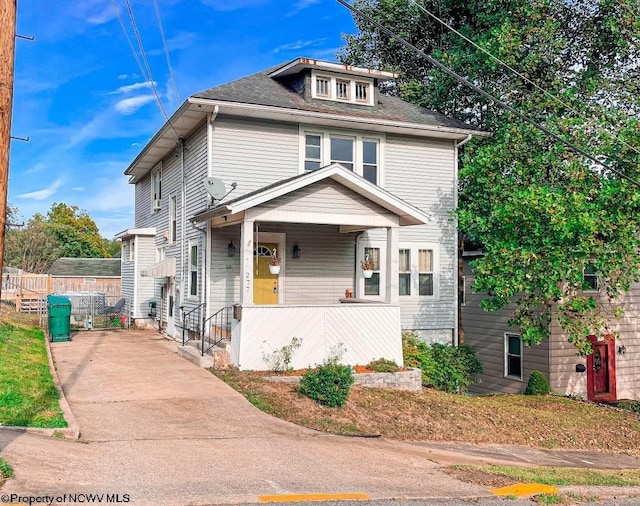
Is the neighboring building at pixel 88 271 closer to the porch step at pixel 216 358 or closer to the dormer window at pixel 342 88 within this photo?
the dormer window at pixel 342 88

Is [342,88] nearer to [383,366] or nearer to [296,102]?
[296,102]

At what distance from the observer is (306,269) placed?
53.7 feet

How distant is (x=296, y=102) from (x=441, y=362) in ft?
26.9

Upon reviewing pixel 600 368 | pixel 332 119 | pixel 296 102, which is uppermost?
pixel 296 102

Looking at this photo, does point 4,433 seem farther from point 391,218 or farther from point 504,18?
point 504,18

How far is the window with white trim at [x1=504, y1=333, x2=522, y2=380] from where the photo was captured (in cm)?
1846

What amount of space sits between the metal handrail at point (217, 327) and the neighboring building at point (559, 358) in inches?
298

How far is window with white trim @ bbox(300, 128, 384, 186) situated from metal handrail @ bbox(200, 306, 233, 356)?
175 inches

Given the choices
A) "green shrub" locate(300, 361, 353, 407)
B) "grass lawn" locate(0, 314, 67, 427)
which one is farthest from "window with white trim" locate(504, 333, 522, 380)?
"grass lawn" locate(0, 314, 67, 427)

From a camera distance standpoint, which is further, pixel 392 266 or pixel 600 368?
pixel 600 368

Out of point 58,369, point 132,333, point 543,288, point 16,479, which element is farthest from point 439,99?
point 16,479

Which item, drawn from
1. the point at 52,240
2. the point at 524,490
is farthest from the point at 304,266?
the point at 52,240

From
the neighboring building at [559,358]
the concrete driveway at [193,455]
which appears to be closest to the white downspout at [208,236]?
the concrete driveway at [193,455]

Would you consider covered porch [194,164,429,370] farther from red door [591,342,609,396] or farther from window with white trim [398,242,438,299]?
red door [591,342,609,396]
